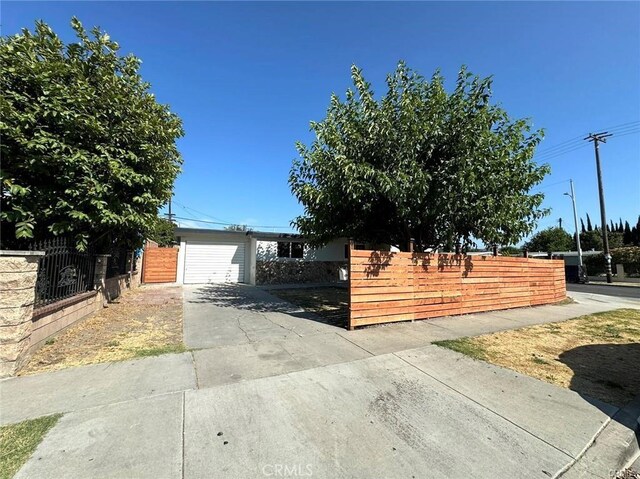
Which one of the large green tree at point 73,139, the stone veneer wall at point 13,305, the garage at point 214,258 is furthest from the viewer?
the garage at point 214,258

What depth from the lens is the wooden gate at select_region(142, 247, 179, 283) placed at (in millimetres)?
15719

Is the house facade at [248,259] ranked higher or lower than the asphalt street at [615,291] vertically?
higher

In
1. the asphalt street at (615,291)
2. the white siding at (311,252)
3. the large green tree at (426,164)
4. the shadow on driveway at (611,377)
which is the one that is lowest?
the shadow on driveway at (611,377)

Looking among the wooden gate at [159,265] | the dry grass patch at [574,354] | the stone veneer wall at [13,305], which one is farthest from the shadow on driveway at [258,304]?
the wooden gate at [159,265]

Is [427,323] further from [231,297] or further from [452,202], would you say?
[231,297]

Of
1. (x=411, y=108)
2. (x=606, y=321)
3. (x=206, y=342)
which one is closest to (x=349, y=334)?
(x=206, y=342)

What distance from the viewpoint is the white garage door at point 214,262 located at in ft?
53.2

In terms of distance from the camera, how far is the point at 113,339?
18.6 feet

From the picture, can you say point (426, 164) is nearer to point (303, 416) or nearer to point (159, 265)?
point (303, 416)

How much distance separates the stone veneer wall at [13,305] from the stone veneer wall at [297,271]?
12041 mm

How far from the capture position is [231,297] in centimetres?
1122

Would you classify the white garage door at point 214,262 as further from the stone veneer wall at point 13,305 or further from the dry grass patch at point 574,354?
the dry grass patch at point 574,354

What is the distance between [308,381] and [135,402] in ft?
6.21

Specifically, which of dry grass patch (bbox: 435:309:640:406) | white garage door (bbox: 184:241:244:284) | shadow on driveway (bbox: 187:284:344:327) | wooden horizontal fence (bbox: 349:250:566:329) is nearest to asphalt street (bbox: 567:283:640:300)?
wooden horizontal fence (bbox: 349:250:566:329)
